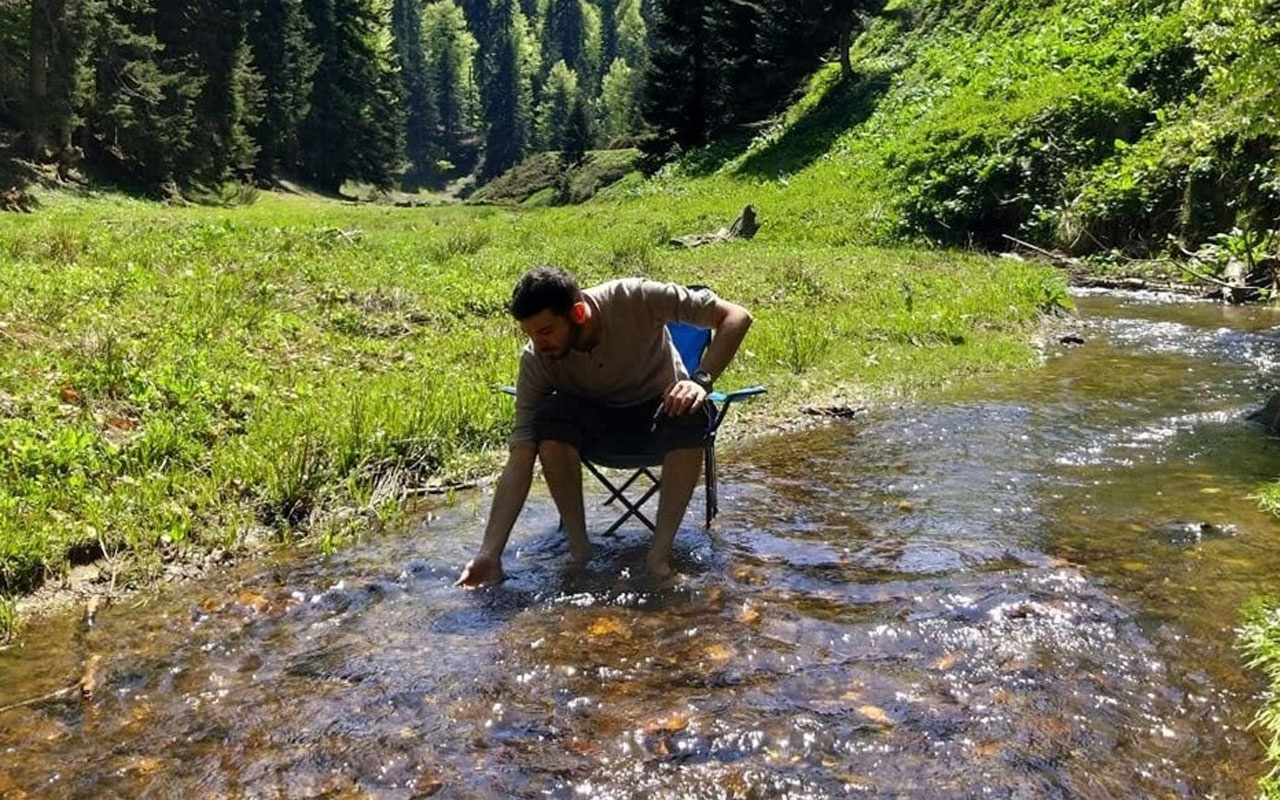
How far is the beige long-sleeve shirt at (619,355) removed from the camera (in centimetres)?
496

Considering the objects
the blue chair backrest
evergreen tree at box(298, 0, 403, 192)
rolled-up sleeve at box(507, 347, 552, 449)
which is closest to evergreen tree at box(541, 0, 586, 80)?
evergreen tree at box(298, 0, 403, 192)

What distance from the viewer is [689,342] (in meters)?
5.70

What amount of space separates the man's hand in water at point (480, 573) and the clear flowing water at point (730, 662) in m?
0.10

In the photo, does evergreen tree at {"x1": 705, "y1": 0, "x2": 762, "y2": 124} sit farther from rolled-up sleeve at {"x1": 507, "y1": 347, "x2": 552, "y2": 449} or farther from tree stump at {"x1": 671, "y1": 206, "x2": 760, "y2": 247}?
rolled-up sleeve at {"x1": 507, "y1": 347, "x2": 552, "y2": 449}

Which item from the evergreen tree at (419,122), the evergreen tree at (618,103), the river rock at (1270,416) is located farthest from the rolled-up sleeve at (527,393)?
the evergreen tree at (419,122)

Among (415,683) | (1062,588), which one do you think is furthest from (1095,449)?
(415,683)

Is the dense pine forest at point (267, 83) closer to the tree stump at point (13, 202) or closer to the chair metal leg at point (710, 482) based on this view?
the tree stump at point (13, 202)

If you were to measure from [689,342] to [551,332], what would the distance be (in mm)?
1291

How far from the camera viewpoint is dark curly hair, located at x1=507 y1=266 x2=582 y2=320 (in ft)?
14.6

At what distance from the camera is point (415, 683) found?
3730 mm

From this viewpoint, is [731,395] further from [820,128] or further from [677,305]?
[820,128]

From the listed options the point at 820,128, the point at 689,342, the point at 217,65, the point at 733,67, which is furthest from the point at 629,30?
the point at 689,342

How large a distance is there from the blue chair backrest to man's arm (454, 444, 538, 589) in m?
1.18

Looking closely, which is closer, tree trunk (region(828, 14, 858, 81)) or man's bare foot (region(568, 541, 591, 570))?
man's bare foot (region(568, 541, 591, 570))
